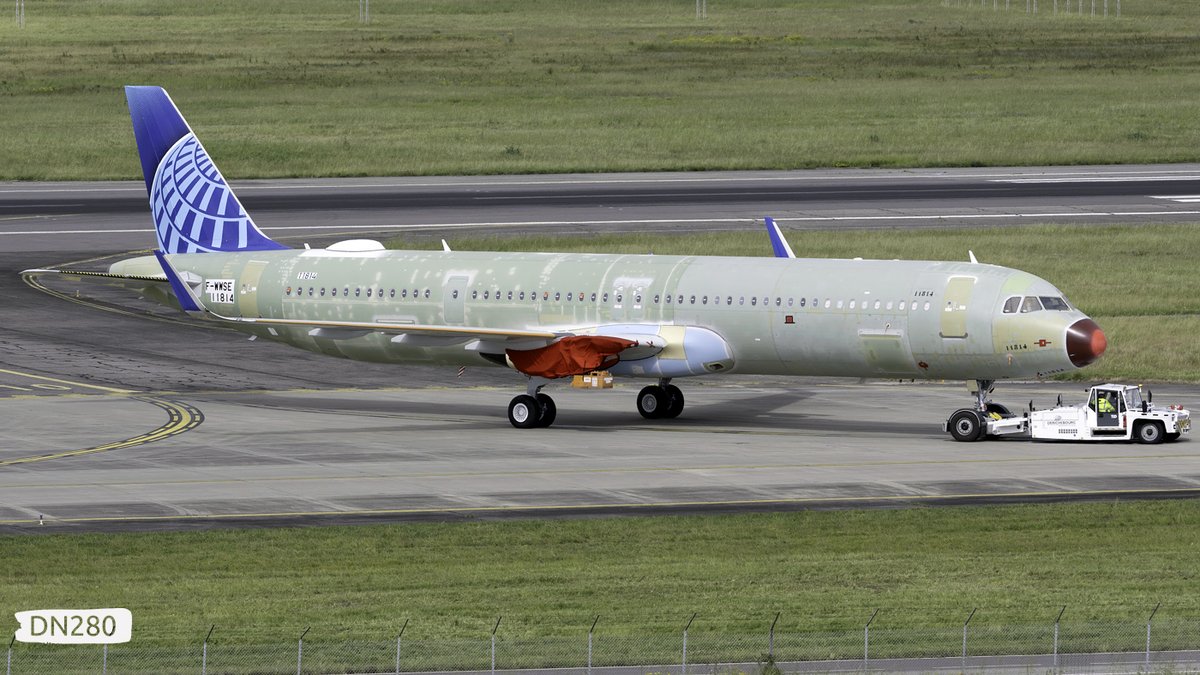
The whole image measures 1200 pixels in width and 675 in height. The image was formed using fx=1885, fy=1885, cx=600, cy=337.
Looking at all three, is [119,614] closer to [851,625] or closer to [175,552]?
[175,552]

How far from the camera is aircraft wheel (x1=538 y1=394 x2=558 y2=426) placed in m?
59.3

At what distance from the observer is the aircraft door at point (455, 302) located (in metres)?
60.2

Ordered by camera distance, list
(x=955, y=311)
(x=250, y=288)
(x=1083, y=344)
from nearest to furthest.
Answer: (x=1083, y=344) < (x=955, y=311) < (x=250, y=288)

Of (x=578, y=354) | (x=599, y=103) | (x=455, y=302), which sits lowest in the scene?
(x=578, y=354)

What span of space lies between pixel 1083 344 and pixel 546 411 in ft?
54.5

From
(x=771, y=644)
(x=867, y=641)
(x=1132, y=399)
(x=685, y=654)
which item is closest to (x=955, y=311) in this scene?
(x=1132, y=399)

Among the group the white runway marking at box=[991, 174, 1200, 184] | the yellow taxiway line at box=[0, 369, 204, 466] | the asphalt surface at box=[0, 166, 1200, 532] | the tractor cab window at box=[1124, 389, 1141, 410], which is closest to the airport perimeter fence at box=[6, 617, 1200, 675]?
the asphalt surface at box=[0, 166, 1200, 532]

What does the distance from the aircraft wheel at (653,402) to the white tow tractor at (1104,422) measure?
33.0ft

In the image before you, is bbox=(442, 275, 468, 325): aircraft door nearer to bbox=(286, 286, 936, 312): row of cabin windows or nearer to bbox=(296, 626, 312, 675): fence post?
bbox=(286, 286, 936, 312): row of cabin windows

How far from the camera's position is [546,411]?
59344mm

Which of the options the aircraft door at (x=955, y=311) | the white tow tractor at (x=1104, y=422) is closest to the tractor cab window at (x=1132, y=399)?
the white tow tractor at (x=1104, y=422)

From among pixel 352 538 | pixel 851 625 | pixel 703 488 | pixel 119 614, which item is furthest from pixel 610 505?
pixel 119 614

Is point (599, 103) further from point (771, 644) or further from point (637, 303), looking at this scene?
point (771, 644)

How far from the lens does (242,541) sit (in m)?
42.2
